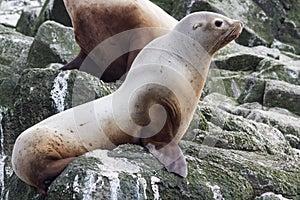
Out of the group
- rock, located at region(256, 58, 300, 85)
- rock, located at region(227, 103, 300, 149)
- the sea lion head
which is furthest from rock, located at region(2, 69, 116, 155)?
rock, located at region(256, 58, 300, 85)

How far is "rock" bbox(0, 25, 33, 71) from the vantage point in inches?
370

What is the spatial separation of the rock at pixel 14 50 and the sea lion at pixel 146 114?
4474 millimetres

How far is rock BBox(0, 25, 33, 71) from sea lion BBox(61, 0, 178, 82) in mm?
3259

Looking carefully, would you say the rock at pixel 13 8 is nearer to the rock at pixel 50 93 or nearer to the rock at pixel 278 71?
the rock at pixel 278 71

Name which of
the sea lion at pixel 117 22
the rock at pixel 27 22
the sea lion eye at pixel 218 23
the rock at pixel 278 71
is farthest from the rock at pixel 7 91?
the rock at pixel 27 22

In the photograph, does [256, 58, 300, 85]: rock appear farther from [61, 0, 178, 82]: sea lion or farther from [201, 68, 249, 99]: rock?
[61, 0, 178, 82]: sea lion

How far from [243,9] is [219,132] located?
9545mm

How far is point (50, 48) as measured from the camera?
869 centimetres

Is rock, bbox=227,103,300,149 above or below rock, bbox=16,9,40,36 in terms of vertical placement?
above

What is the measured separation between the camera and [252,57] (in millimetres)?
12523

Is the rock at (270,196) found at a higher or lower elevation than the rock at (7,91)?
higher

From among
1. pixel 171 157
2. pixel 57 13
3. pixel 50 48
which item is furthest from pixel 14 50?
pixel 171 157

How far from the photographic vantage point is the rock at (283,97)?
10.2 m

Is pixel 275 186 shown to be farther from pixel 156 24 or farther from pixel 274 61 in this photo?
pixel 274 61
